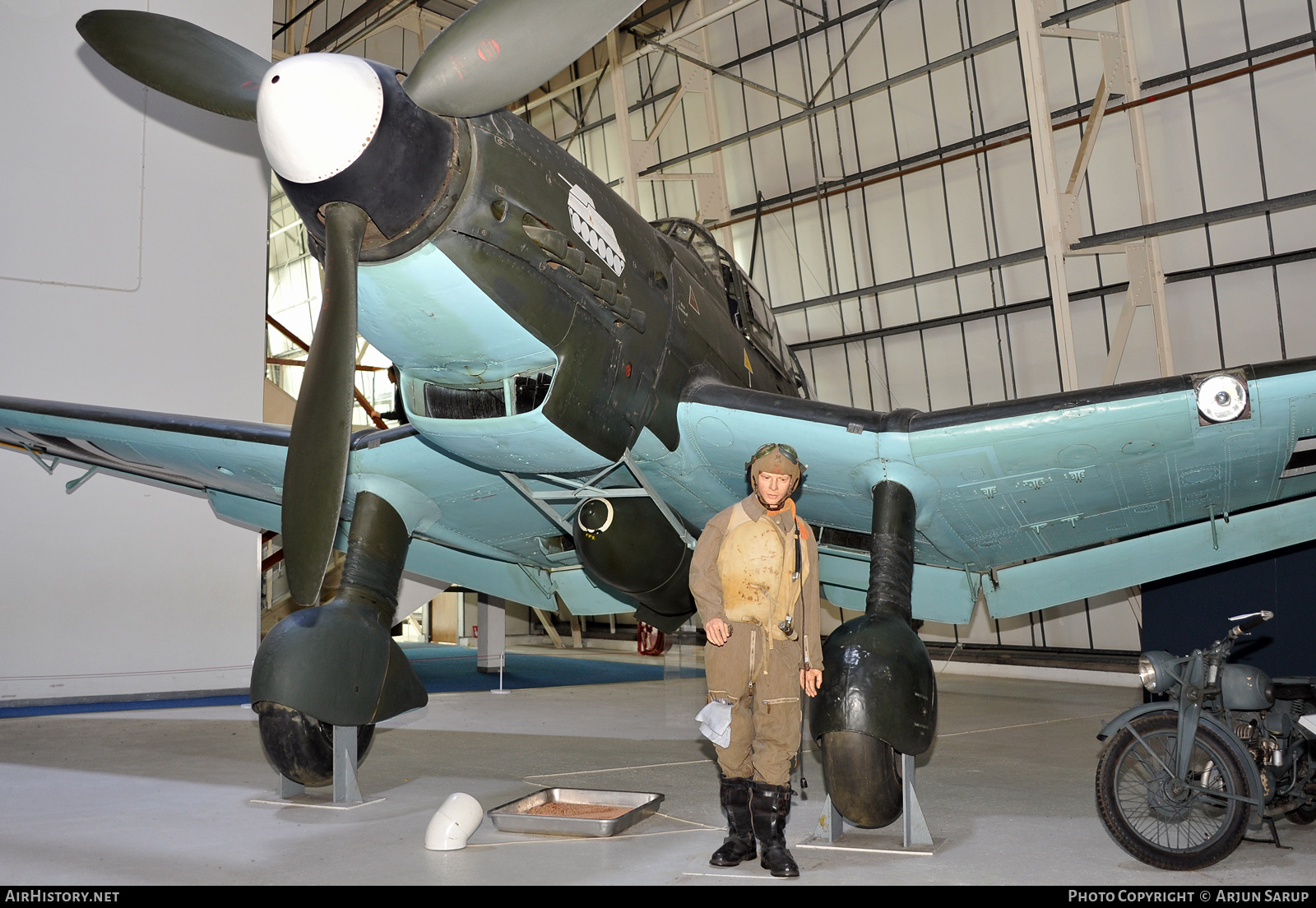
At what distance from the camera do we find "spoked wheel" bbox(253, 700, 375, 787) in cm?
509

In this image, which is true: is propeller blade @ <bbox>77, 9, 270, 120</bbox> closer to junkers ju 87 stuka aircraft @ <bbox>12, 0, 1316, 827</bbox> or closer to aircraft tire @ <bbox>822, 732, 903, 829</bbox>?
junkers ju 87 stuka aircraft @ <bbox>12, 0, 1316, 827</bbox>

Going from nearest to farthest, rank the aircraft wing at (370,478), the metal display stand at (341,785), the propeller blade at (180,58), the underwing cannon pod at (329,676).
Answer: the propeller blade at (180,58) → the underwing cannon pod at (329,676) → the metal display stand at (341,785) → the aircraft wing at (370,478)

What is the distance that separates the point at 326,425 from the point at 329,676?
1.96 metres

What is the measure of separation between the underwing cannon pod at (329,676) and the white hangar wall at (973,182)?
1081cm

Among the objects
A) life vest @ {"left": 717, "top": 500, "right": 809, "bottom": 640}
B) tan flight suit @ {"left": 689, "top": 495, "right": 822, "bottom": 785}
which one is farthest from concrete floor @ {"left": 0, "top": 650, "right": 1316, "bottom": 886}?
life vest @ {"left": 717, "top": 500, "right": 809, "bottom": 640}

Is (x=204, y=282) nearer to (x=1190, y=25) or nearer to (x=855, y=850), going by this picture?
(x=855, y=850)

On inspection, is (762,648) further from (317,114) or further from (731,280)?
(731,280)

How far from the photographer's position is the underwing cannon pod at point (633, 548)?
17.7 ft

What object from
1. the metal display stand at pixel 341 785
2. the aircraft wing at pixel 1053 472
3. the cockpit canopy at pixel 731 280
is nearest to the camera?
the aircraft wing at pixel 1053 472

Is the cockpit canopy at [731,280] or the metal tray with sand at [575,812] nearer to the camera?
the metal tray with sand at [575,812]

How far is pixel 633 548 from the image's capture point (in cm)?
554

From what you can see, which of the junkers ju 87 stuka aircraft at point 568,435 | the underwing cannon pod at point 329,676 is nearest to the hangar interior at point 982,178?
the junkers ju 87 stuka aircraft at point 568,435

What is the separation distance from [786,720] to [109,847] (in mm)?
3161

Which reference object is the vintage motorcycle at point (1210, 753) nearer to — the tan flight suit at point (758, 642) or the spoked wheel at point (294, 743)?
the tan flight suit at point (758, 642)
